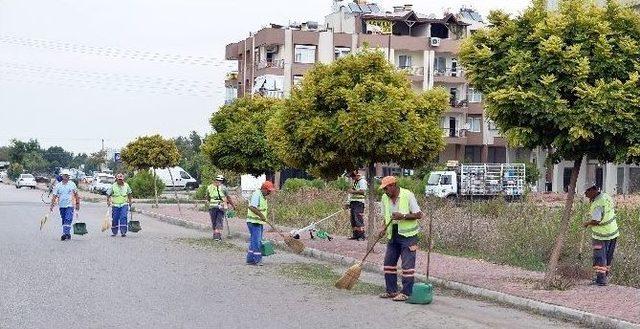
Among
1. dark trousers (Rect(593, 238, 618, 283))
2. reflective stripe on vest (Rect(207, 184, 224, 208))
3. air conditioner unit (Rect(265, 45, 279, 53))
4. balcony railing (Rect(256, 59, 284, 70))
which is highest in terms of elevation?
air conditioner unit (Rect(265, 45, 279, 53))

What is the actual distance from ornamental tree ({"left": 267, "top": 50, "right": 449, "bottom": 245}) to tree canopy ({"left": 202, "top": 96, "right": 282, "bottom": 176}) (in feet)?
33.2

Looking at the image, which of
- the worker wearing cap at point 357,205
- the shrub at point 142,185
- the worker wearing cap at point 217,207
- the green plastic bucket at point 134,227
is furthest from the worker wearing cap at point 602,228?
the shrub at point 142,185

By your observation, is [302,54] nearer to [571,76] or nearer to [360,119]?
[360,119]

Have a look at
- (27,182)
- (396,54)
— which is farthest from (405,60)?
(27,182)

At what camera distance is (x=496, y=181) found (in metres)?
50.2

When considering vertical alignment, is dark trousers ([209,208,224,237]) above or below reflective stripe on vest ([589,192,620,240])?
below

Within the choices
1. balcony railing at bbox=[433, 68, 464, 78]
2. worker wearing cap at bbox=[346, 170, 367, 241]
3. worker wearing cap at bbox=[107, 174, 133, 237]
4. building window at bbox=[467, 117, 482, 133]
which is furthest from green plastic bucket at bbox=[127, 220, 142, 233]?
building window at bbox=[467, 117, 482, 133]

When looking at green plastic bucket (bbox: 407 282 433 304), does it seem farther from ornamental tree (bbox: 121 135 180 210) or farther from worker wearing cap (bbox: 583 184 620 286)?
ornamental tree (bbox: 121 135 180 210)

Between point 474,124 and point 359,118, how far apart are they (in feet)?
186

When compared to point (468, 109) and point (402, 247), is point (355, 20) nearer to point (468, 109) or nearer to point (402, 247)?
point (468, 109)

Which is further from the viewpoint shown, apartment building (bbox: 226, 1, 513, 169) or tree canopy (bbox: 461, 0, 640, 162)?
apartment building (bbox: 226, 1, 513, 169)

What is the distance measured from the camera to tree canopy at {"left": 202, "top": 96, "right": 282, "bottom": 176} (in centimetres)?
3067

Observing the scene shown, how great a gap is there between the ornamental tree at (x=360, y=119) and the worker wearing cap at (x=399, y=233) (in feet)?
16.5

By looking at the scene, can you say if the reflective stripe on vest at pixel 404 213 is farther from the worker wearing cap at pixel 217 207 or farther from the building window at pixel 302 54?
the building window at pixel 302 54
